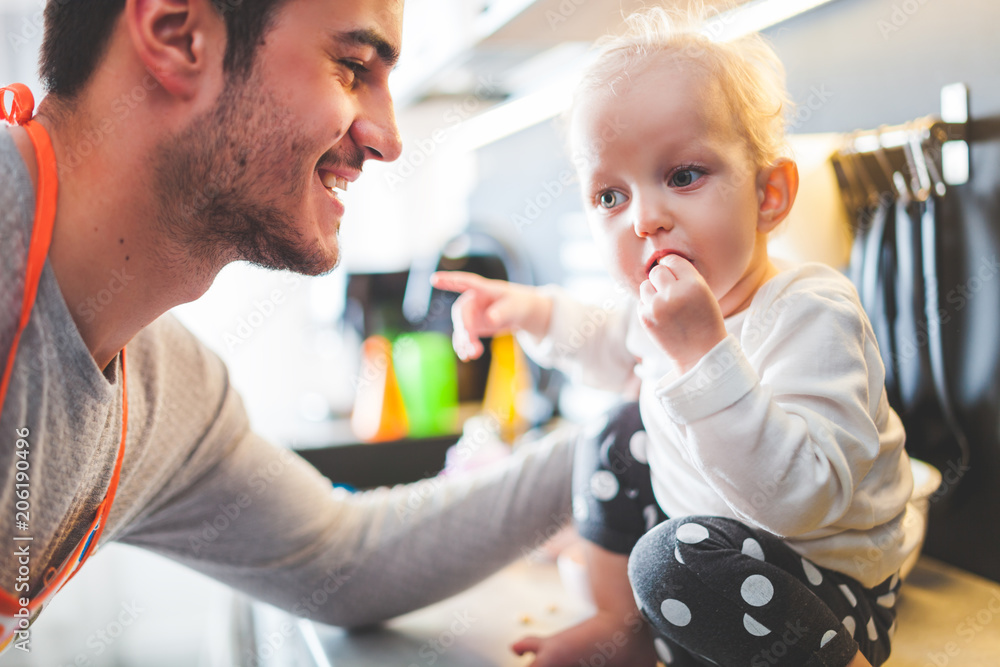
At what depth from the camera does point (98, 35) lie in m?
0.76

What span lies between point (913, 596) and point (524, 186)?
1.54 metres

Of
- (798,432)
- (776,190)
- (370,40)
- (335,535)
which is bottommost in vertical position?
(335,535)

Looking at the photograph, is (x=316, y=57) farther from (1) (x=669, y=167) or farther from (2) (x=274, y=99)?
(1) (x=669, y=167)

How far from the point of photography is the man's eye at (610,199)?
66 cm

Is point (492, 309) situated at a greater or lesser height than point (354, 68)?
lesser

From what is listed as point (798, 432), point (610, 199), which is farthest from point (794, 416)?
point (610, 199)

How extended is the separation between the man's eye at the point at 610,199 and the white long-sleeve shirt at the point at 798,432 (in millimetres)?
158

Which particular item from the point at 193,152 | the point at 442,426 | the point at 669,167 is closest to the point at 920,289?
the point at 669,167

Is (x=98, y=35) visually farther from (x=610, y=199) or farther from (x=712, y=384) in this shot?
(x=712, y=384)

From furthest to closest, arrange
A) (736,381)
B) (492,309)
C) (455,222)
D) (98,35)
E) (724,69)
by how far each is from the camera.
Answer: (455,222)
(492,309)
(98,35)
(724,69)
(736,381)

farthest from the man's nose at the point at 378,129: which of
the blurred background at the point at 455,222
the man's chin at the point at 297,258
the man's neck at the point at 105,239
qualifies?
the blurred background at the point at 455,222

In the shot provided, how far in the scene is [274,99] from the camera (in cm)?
76

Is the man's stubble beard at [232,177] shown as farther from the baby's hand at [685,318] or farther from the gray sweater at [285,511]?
the baby's hand at [685,318]

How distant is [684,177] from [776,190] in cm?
10
